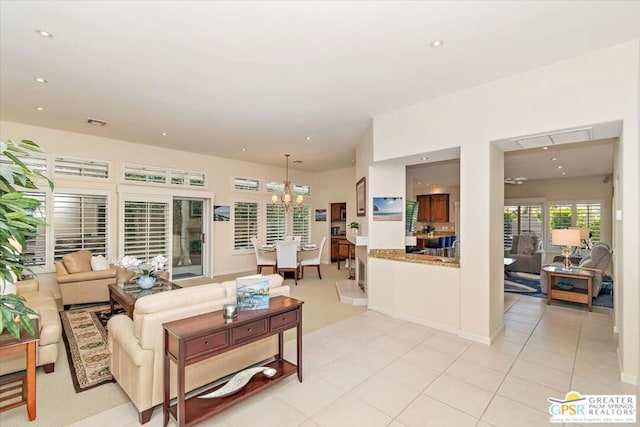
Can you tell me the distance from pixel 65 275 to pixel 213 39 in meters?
4.47

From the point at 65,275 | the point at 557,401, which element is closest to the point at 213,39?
the point at 557,401

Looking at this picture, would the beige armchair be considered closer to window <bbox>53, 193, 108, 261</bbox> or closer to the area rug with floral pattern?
the area rug with floral pattern

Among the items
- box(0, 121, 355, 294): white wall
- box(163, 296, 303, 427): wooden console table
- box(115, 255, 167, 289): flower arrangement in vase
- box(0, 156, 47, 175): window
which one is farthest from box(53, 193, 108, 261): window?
box(163, 296, 303, 427): wooden console table

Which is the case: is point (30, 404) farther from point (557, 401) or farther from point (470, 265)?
point (470, 265)

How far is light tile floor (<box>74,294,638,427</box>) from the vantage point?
223cm

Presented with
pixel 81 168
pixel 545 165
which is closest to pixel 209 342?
pixel 81 168

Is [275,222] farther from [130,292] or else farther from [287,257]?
[130,292]

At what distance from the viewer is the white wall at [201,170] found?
5.34m

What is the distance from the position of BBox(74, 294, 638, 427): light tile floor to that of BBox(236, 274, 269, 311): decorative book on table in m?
0.75

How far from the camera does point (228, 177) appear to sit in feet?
25.6

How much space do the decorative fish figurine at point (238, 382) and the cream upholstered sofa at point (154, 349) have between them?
7.4 inches

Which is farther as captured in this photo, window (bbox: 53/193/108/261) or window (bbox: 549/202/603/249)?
window (bbox: 549/202/603/249)

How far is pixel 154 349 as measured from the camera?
2197 mm

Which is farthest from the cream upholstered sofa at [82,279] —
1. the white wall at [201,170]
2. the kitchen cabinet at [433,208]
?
the kitchen cabinet at [433,208]
